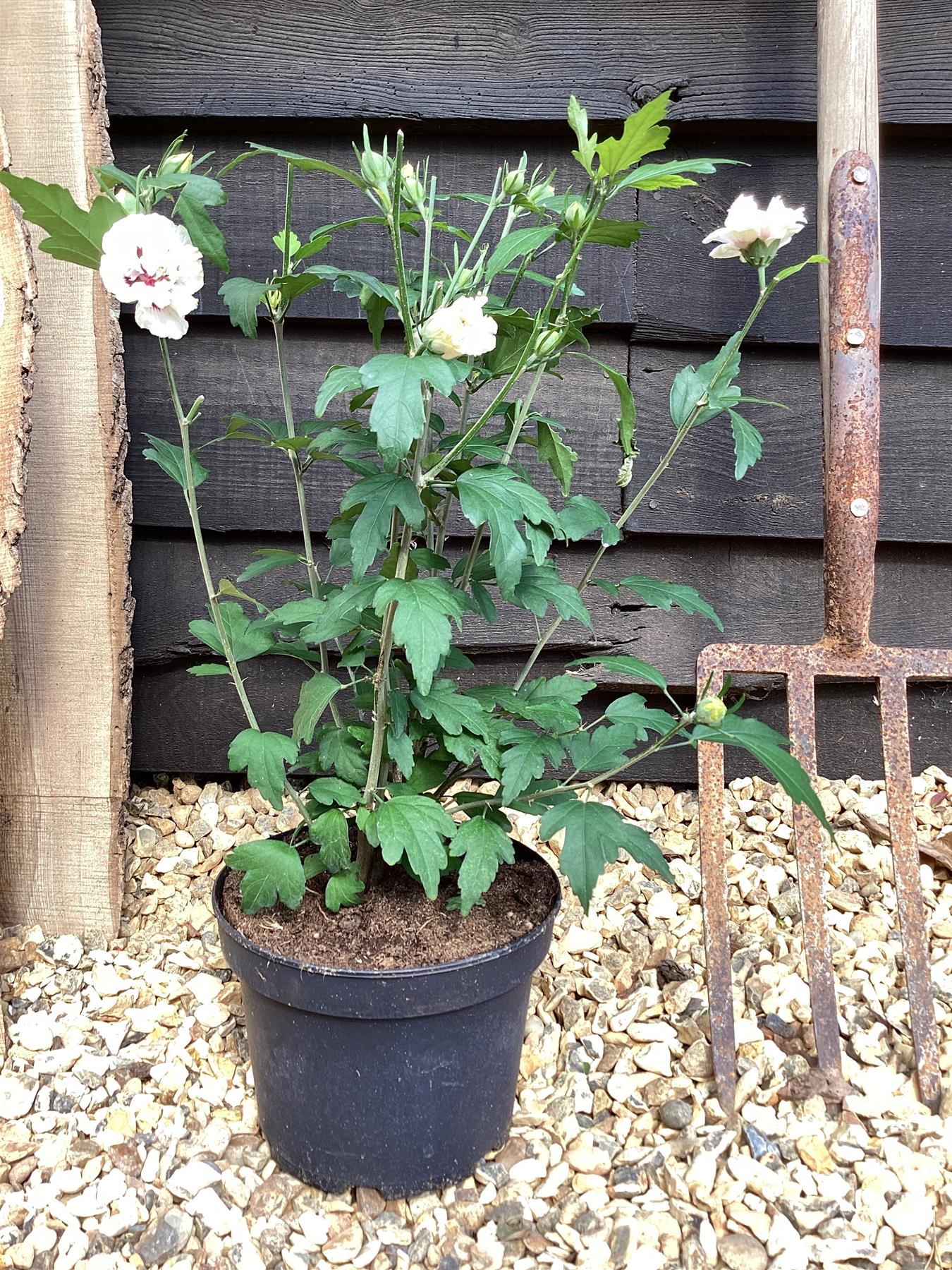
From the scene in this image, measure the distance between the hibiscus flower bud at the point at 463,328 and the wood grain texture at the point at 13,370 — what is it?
70cm

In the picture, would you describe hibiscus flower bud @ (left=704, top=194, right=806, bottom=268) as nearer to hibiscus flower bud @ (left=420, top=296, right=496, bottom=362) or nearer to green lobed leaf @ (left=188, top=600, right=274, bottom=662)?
hibiscus flower bud @ (left=420, top=296, right=496, bottom=362)

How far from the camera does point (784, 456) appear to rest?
5.53ft

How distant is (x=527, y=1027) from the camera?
4.51 feet

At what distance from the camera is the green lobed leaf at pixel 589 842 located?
1.02 metres

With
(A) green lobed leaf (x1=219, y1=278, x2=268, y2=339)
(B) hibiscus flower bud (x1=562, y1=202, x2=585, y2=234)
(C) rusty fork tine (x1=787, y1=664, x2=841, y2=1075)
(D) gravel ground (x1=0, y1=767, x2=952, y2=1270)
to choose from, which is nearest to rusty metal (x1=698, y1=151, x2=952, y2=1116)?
(C) rusty fork tine (x1=787, y1=664, x2=841, y2=1075)

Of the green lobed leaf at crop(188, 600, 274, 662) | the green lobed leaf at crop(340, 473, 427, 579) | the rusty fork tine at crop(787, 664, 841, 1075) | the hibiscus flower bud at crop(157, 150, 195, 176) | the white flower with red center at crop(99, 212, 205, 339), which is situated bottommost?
the rusty fork tine at crop(787, 664, 841, 1075)

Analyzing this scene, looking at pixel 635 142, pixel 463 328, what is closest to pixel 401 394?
pixel 463 328

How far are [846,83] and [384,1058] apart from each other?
4.70 feet

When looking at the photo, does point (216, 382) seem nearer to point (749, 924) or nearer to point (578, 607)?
point (578, 607)

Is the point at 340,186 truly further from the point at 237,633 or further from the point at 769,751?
the point at 769,751

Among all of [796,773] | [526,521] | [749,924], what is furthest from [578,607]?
[749,924]

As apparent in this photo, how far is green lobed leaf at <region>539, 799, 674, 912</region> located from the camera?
1.02m

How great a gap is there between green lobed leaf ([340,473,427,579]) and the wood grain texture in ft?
1.86

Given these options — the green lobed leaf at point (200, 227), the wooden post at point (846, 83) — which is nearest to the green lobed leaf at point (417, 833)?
the green lobed leaf at point (200, 227)
